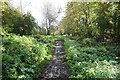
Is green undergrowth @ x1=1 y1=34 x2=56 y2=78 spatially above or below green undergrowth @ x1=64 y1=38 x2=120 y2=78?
above

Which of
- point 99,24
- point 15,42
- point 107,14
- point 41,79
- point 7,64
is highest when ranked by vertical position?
point 107,14

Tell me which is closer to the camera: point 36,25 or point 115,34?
point 115,34

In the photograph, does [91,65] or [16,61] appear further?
[91,65]

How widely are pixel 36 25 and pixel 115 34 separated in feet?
23.6

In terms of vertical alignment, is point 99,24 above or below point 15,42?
above

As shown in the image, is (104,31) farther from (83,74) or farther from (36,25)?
(36,25)

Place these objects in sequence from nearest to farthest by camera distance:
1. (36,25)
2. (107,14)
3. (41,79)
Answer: (41,79), (107,14), (36,25)

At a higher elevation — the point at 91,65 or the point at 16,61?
the point at 16,61

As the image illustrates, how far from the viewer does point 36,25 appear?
915 centimetres

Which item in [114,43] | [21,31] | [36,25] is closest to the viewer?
[114,43]

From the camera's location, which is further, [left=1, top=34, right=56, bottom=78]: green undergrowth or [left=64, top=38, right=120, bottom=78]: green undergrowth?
[left=64, top=38, right=120, bottom=78]: green undergrowth

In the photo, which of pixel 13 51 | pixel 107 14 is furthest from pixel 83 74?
pixel 107 14

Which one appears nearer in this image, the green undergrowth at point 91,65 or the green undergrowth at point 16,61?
the green undergrowth at point 16,61

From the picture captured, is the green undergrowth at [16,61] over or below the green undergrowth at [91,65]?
over
